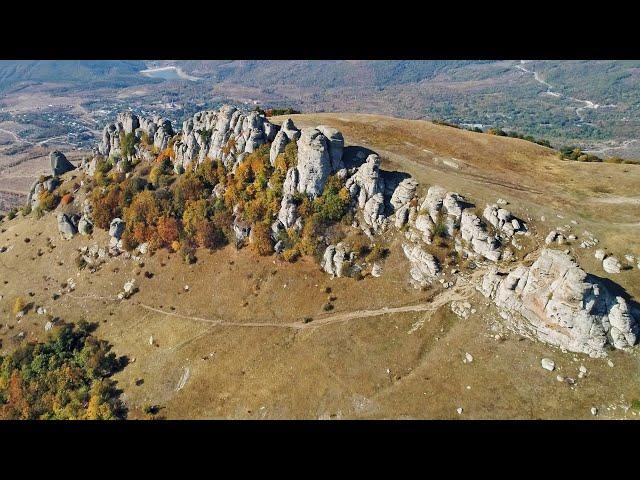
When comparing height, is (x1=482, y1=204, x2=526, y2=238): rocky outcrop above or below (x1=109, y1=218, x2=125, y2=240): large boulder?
above

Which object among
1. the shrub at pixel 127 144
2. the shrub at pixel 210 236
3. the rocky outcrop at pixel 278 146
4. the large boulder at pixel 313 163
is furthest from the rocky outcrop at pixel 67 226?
the large boulder at pixel 313 163

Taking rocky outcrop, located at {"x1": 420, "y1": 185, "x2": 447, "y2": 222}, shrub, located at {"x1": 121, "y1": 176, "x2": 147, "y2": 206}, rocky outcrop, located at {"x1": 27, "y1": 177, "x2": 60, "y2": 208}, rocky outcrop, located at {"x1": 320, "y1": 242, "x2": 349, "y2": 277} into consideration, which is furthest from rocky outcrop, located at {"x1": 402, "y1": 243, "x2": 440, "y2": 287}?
rocky outcrop, located at {"x1": 27, "y1": 177, "x2": 60, "y2": 208}

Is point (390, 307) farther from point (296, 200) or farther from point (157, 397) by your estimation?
point (157, 397)

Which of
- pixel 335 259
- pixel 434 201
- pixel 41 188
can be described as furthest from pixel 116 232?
pixel 434 201

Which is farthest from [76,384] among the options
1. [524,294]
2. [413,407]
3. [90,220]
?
[524,294]

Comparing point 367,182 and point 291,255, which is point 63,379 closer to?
point 291,255

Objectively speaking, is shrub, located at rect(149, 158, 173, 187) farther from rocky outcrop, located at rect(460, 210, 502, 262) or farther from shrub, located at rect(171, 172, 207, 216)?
rocky outcrop, located at rect(460, 210, 502, 262)
